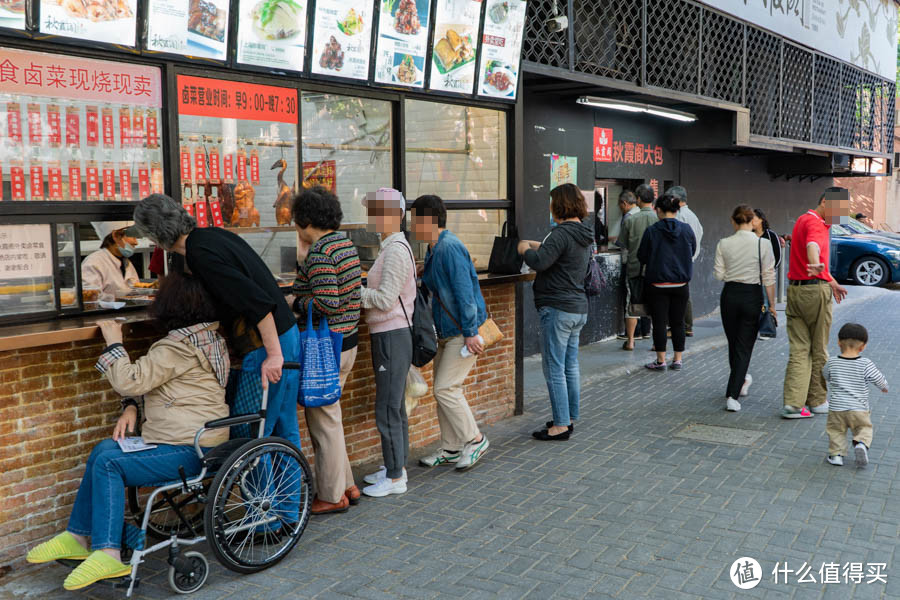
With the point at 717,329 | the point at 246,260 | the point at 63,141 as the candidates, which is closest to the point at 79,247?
the point at 63,141

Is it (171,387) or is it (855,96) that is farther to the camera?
(855,96)

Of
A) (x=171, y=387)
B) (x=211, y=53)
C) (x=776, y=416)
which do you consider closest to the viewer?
(x=171, y=387)

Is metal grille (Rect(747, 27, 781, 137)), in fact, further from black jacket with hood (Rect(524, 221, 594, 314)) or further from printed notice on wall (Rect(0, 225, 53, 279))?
printed notice on wall (Rect(0, 225, 53, 279))

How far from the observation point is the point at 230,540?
413cm

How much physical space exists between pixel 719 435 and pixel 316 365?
3551mm

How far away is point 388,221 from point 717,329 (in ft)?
27.3

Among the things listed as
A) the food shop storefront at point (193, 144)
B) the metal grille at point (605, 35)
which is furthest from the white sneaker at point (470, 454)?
the metal grille at point (605, 35)

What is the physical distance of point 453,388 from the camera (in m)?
5.74

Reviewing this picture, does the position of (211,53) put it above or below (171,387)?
above

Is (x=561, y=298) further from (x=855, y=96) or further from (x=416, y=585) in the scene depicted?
(x=855, y=96)

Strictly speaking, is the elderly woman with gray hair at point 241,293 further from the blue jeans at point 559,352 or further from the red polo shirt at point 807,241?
the red polo shirt at point 807,241

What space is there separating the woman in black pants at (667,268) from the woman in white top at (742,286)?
4.15ft

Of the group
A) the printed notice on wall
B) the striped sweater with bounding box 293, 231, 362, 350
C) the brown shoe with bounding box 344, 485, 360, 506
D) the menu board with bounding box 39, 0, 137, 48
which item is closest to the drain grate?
the brown shoe with bounding box 344, 485, 360, 506

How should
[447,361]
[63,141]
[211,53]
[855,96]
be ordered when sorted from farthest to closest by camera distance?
[855,96] < [447,361] < [211,53] < [63,141]
